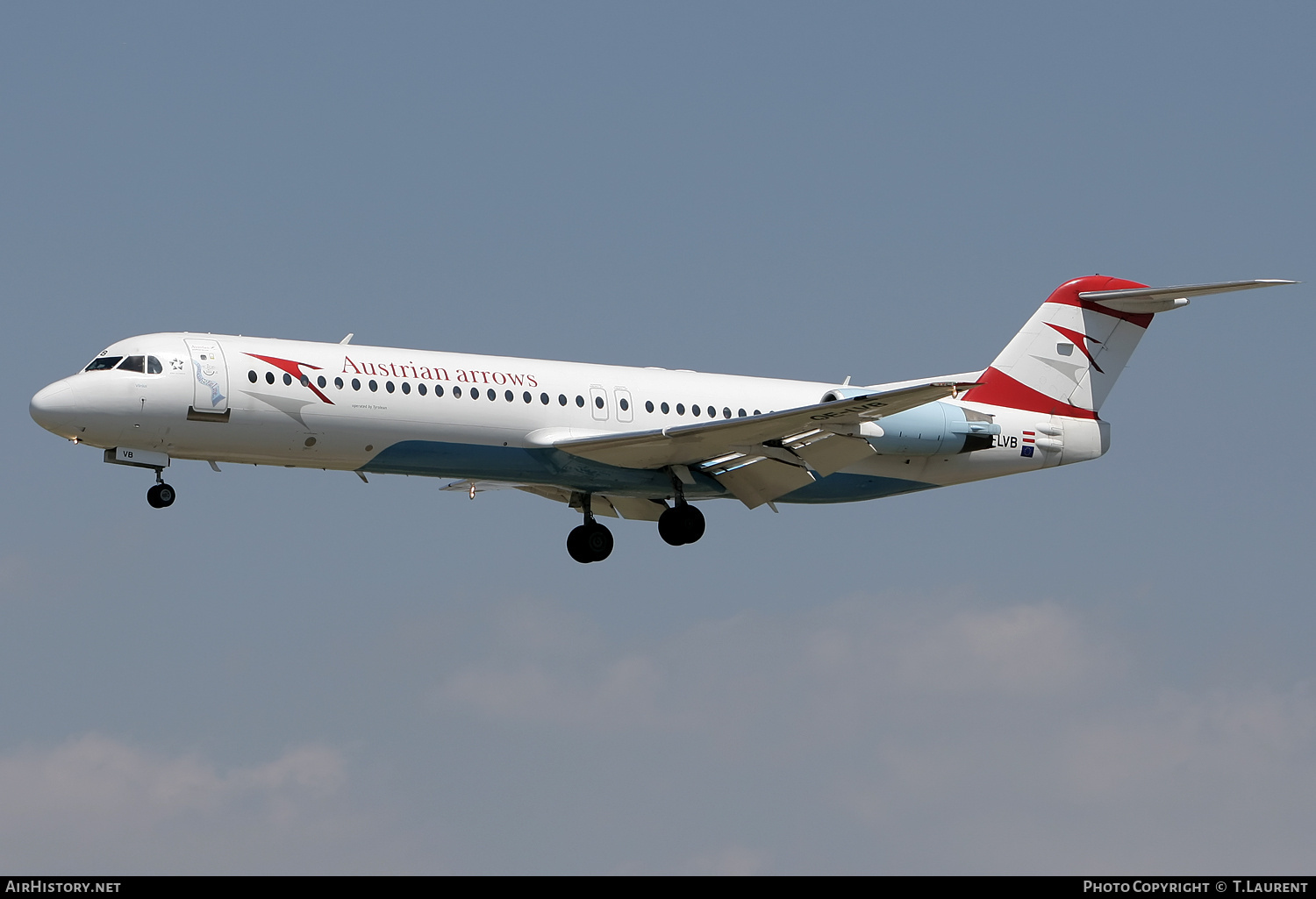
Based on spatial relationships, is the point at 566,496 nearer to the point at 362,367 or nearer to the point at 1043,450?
the point at 362,367

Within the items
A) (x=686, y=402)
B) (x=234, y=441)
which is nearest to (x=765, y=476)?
(x=686, y=402)

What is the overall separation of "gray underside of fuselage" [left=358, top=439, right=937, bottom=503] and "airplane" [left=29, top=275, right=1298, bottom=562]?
0.04 m

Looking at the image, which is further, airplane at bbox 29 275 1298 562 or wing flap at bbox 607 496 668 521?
wing flap at bbox 607 496 668 521

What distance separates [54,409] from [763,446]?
11600 millimetres

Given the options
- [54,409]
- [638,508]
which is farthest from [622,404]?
[54,409]

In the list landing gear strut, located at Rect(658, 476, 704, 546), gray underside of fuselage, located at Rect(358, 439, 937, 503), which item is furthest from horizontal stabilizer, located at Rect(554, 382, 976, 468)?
landing gear strut, located at Rect(658, 476, 704, 546)

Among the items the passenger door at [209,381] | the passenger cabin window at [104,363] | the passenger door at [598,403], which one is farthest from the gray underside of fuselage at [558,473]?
the passenger cabin window at [104,363]

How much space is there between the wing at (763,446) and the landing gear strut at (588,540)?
2.55 metres

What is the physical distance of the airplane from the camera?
28.4 meters

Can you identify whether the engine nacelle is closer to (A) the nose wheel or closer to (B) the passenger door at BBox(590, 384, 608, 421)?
(B) the passenger door at BBox(590, 384, 608, 421)

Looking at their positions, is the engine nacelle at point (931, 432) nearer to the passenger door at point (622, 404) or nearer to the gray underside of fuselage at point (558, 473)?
the gray underside of fuselage at point (558, 473)

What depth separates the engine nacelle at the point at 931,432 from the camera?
32.6 meters

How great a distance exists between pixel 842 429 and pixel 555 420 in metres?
4.85

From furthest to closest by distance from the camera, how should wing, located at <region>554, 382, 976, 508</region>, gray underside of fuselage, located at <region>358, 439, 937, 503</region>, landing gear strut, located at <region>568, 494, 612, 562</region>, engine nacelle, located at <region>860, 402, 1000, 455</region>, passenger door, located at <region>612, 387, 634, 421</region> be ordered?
1. landing gear strut, located at <region>568, 494, 612, 562</region>
2. engine nacelle, located at <region>860, 402, 1000, 455</region>
3. passenger door, located at <region>612, 387, 634, 421</region>
4. gray underside of fuselage, located at <region>358, 439, 937, 503</region>
5. wing, located at <region>554, 382, 976, 508</region>
